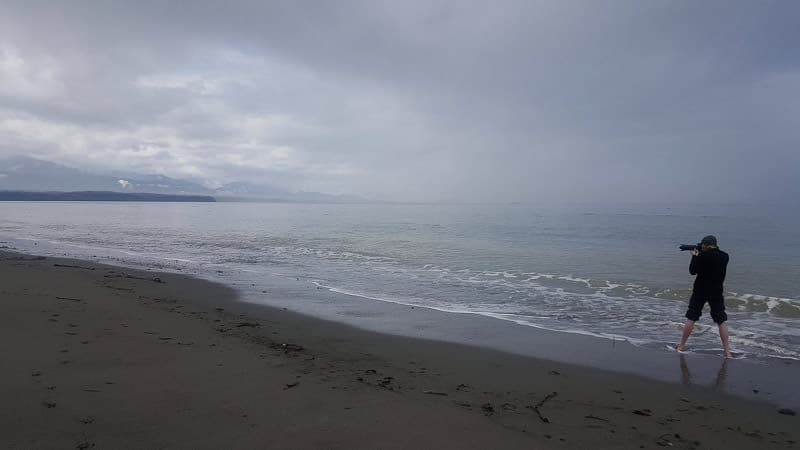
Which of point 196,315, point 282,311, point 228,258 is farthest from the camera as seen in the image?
point 228,258

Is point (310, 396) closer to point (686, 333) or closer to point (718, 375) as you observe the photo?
point (718, 375)

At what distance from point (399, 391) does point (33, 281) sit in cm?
1269

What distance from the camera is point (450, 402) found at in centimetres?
537

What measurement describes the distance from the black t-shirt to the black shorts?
0.28 feet

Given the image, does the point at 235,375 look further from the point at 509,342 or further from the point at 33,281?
the point at 33,281

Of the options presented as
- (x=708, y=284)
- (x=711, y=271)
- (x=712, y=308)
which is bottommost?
(x=712, y=308)

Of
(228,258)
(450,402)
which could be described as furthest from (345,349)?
(228,258)

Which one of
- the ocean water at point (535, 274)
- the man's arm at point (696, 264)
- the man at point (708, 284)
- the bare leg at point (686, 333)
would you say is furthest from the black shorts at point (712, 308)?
the ocean water at point (535, 274)

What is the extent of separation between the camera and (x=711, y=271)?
8.43m

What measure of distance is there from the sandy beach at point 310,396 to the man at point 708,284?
7.85 ft

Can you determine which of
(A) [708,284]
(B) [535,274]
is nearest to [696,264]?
(A) [708,284]

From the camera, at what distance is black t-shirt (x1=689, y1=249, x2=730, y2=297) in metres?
8.33

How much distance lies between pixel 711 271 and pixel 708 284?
10.5 inches

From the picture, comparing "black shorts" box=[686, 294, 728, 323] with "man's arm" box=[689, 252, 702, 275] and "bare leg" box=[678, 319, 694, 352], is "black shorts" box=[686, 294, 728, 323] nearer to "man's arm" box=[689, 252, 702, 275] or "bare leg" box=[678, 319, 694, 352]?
"bare leg" box=[678, 319, 694, 352]
